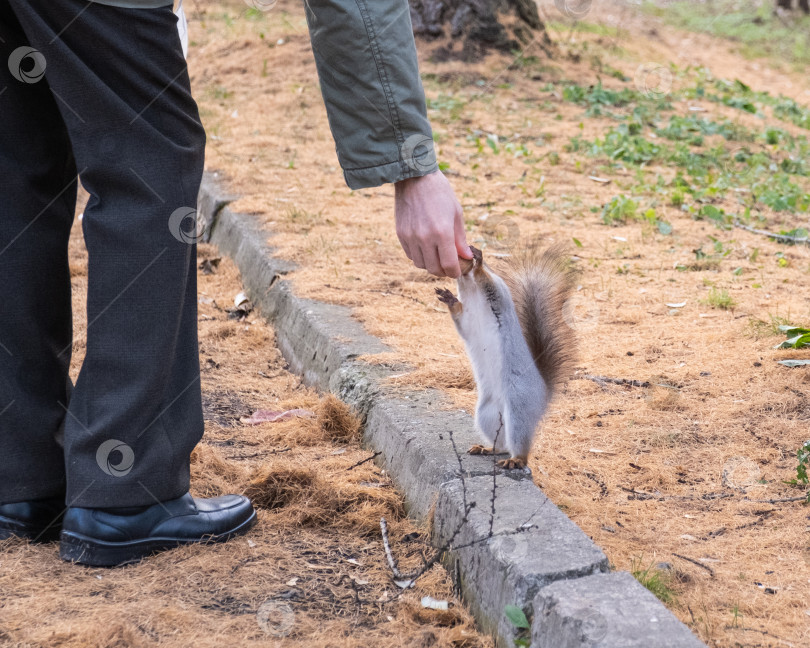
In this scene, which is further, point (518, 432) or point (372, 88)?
point (518, 432)

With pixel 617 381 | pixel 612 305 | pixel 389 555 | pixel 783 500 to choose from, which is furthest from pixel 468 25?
pixel 389 555

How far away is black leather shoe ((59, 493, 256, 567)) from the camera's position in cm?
204

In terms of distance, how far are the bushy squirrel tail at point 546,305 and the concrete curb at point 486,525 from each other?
296mm

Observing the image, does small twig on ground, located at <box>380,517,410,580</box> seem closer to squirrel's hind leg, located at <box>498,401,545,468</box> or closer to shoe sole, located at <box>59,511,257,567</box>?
squirrel's hind leg, located at <box>498,401,545,468</box>

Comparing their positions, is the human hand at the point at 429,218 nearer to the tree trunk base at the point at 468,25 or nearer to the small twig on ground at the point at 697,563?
the small twig on ground at the point at 697,563

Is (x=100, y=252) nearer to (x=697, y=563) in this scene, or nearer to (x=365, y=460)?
(x=365, y=460)

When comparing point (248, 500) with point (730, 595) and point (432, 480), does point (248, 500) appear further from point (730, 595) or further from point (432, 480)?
point (730, 595)

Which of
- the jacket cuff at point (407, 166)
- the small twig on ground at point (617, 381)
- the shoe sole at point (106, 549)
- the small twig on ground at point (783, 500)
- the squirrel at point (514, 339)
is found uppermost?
the jacket cuff at point (407, 166)

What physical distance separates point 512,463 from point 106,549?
3.30 feet

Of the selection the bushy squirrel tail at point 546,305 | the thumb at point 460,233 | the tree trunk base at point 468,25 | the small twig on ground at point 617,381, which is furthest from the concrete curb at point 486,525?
the tree trunk base at point 468,25

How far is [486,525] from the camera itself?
1.97 meters

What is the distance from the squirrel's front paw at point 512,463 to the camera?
231 cm

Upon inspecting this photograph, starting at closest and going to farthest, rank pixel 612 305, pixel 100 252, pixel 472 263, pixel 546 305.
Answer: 1. pixel 100 252
2. pixel 472 263
3. pixel 546 305
4. pixel 612 305

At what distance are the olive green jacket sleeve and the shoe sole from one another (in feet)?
3.17
